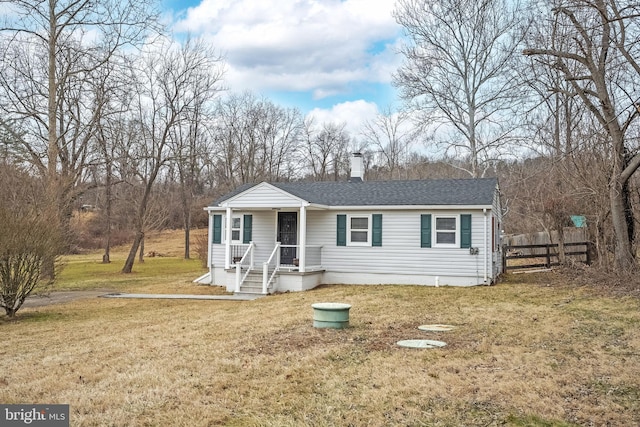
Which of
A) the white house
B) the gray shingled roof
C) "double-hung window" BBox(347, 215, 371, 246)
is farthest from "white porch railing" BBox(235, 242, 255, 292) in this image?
"double-hung window" BBox(347, 215, 371, 246)

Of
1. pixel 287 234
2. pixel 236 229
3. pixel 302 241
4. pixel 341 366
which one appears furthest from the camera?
pixel 236 229

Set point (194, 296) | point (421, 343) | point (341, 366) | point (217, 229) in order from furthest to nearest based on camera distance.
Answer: point (217, 229), point (194, 296), point (421, 343), point (341, 366)

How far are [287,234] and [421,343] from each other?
11.0m

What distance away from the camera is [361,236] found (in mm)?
18047

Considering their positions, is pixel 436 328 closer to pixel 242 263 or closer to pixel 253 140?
pixel 242 263

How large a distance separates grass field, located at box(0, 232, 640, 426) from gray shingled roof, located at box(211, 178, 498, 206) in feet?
16.4

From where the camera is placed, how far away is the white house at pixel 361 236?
16688 mm

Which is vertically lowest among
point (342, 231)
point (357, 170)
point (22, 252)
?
point (22, 252)

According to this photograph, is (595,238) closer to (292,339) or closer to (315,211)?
(315,211)

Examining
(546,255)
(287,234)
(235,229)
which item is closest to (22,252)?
(235,229)

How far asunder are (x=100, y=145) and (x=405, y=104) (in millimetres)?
16195

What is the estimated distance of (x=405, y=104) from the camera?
94.0 feet

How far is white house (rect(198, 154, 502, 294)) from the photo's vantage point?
16688 mm

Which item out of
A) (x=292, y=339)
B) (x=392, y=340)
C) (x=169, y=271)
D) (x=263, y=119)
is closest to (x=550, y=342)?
(x=392, y=340)
